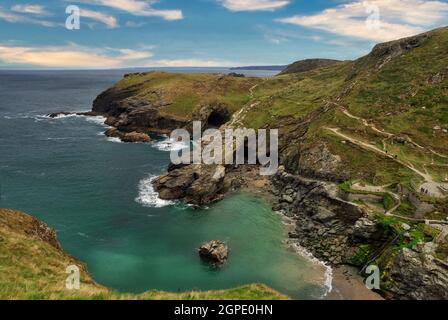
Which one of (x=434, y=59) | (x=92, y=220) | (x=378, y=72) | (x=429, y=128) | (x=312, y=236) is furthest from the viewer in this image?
(x=378, y=72)

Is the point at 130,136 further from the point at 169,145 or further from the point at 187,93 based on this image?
the point at 187,93

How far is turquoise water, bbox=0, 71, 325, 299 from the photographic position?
184 feet

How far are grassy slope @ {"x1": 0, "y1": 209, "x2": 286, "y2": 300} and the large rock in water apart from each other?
23699 mm

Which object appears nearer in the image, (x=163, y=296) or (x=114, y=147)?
(x=163, y=296)

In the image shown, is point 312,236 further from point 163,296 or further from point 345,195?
point 163,296

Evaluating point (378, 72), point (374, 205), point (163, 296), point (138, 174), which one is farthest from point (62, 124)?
point (163, 296)

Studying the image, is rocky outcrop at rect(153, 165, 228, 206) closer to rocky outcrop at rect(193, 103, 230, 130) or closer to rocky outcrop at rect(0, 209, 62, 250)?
rocky outcrop at rect(0, 209, 62, 250)

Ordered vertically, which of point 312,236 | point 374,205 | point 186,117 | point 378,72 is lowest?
point 312,236

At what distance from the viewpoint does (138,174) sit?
4038 inches

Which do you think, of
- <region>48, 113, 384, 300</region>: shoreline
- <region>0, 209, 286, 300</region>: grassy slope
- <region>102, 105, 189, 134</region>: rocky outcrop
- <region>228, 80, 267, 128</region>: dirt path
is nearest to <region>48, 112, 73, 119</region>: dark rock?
<region>102, 105, 189, 134</region>: rocky outcrop

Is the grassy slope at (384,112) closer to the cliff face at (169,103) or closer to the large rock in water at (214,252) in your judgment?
the cliff face at (169,103)

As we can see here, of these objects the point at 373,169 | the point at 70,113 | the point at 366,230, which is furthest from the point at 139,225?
the point at 70,113

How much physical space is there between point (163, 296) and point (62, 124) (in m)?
156

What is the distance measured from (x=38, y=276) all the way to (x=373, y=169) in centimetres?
6650
